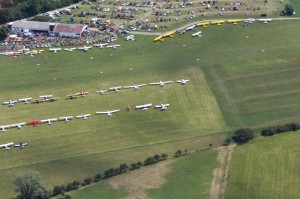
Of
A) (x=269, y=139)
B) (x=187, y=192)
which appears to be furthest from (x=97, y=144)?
(x=269, y=139)

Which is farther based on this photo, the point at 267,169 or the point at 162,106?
the point at 162,106

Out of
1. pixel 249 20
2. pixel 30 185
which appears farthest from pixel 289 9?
pixel 30 185

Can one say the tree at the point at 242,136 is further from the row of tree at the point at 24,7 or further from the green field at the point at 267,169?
the row of tree at the point at 24,7

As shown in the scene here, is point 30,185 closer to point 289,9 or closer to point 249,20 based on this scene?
point 249,20

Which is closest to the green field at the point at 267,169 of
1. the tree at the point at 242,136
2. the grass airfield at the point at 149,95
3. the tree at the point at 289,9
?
the tree at the point at 242,136

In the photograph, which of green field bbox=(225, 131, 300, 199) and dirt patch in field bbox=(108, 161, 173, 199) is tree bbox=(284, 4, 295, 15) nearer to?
green field bbox=(225, 131, 300, 199)

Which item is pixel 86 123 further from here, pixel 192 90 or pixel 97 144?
pixel 192 90

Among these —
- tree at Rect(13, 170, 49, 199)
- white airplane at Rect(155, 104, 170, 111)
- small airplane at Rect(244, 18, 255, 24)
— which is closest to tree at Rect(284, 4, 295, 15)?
small airplane at Rect(244, 18, 255, 24)
